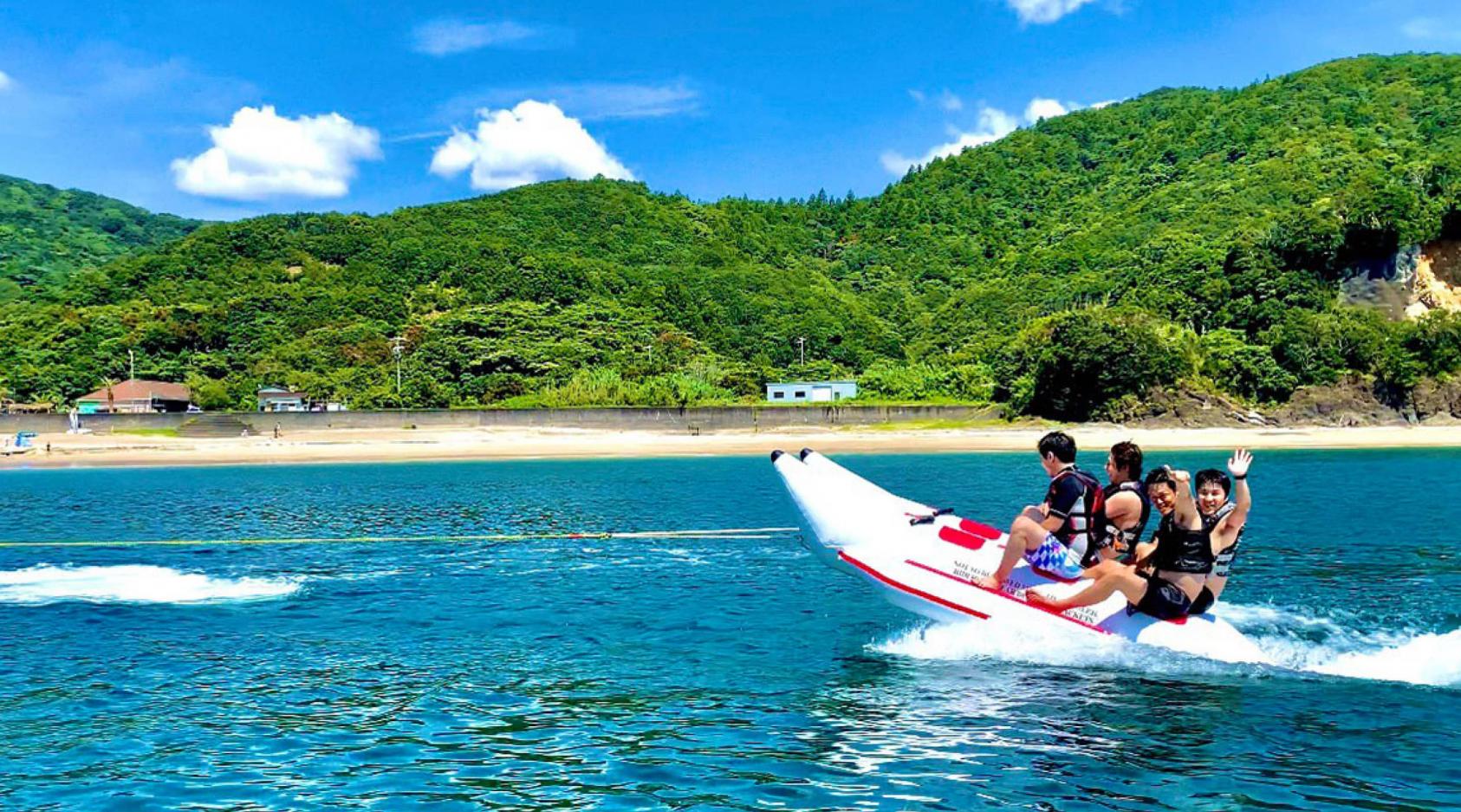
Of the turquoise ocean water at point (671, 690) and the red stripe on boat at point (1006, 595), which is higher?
the red stripe on boat at point (1006, 595)

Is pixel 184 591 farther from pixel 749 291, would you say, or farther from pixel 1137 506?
pixel 749 291

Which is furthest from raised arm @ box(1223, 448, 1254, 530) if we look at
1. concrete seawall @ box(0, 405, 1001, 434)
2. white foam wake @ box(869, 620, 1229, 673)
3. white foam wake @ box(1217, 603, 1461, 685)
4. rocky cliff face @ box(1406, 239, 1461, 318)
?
rocky cliff face @ box(1406, 239, 1461, 318)

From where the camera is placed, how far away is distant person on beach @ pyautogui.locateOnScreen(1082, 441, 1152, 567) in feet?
26.6

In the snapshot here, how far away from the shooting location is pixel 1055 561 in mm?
8539

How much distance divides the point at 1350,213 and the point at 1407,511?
3914 centimetres

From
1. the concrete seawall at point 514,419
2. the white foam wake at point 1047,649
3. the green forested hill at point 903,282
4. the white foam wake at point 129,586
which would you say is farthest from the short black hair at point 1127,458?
the green forested hill at point 903,282

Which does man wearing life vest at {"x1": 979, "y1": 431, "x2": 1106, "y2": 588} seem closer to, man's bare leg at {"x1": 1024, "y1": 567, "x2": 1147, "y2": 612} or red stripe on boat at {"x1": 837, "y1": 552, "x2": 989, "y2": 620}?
man's bare leg at {"x1": 1024, "y1": 567, "x2": 1147, "y2": 612}

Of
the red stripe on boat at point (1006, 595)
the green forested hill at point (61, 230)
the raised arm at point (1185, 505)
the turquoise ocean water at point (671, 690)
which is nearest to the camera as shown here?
the turquoise ocean water at point (671, 690)

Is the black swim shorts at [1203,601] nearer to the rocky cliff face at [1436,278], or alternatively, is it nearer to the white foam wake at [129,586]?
the white foam wake at [129,586]

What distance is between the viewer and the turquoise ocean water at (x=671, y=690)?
20.5 feet

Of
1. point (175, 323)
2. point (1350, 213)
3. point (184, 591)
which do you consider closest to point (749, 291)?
point (175, 323)

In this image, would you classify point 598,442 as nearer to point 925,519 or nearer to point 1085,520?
point 925,519

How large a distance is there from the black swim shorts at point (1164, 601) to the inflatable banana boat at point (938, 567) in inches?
2.7

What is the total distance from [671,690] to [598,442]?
3803 centimetres
